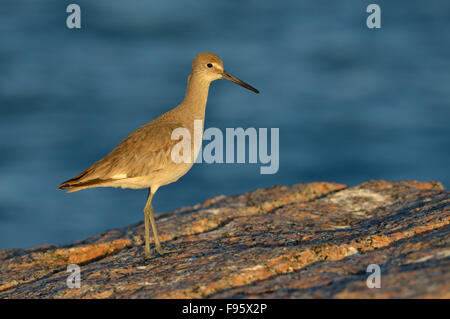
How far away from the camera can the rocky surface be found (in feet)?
15.9

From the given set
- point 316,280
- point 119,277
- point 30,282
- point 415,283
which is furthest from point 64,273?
point 415,283

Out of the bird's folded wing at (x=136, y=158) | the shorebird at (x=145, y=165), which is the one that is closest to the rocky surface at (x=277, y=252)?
the shorebird at (x=145, y=165)

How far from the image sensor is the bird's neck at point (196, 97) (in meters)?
8.55

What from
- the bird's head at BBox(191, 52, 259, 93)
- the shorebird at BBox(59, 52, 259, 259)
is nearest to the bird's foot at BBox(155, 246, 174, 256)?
the shorebird at BBox(59, 52, 259, 259)

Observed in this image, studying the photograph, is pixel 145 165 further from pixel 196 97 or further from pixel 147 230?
pixel 196 97

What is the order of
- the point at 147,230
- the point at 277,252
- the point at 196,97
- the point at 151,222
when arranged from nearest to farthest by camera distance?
1. the point at 277,252
2. the point at 147,230
3. the point at 151,222
4. the point at 196,97

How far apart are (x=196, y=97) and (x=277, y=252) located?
3553 mm

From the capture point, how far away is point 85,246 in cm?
791

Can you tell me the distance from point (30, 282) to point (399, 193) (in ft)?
17.9

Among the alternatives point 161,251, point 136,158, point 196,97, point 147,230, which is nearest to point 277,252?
point 161,251

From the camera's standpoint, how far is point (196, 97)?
872cm

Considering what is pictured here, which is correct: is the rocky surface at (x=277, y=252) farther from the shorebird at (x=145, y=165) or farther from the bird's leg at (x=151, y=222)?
the shorebird at (x=145, y=165)

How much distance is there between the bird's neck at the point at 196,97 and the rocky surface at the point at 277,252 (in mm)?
1555
